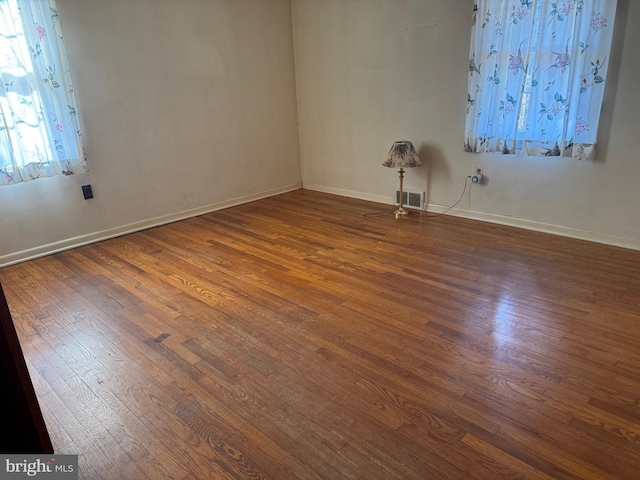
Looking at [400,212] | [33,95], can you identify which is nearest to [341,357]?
[400,212]

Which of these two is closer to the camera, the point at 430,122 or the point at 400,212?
the point at 430,122

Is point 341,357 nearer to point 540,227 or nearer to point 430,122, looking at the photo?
point 540,227

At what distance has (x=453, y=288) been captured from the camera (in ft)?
8.75

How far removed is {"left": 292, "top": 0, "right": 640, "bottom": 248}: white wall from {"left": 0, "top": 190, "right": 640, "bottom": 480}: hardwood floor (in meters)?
0.34

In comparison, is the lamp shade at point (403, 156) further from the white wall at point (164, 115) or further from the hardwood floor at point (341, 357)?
the white wall at point (164, 115)

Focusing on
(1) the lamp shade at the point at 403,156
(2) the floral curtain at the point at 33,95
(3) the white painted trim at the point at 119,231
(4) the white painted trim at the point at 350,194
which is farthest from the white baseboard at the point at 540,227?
(2) the floral curtain at the point at 33,95

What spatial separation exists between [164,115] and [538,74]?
324 cm

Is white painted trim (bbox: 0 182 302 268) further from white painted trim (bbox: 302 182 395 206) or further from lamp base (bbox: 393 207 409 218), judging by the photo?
lamp base (bbox: 393 207 409 218)

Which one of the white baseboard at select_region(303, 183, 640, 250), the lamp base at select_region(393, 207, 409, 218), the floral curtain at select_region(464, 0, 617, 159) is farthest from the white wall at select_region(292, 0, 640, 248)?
the lamp base at select_region(393, 207, 409, 218)

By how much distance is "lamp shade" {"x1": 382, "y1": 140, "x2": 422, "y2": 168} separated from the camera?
3.94m

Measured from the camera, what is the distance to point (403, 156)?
12.9 ft

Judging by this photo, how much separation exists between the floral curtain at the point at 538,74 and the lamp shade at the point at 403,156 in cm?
57

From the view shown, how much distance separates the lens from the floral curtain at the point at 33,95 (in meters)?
2.99

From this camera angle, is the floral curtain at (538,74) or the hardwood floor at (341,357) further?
the floral curtain at (538,74)
